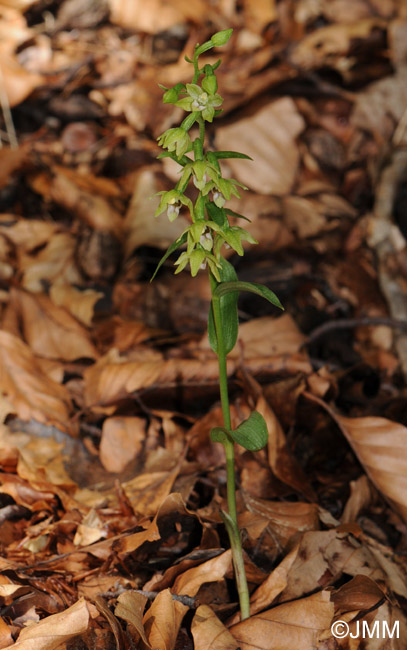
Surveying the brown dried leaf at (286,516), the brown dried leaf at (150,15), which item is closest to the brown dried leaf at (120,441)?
the brown dried leaf at (286,516)

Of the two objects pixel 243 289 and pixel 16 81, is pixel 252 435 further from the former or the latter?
pixel 16 81

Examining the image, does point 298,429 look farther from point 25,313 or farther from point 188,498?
point 25,313

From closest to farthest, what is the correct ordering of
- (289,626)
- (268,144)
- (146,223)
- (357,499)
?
(289,626)
(357,499)
(146,223)
(268,144)

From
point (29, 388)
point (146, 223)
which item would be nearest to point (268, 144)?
point (146, 223)

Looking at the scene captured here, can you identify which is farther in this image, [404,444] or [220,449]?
[220,449]

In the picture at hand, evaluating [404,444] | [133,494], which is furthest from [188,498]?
[404,444]
